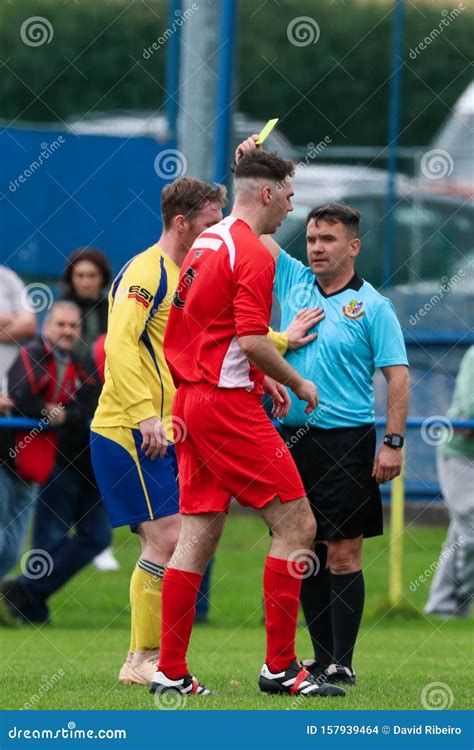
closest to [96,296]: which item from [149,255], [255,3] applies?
[149,255]

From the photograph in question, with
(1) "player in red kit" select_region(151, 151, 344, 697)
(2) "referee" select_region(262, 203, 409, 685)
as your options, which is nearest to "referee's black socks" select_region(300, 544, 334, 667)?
(2) "referee" select_region(262, 203, 409, 685)

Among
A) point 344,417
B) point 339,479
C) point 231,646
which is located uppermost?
point 344,417

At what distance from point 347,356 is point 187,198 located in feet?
3.15

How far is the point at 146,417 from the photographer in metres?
6.70

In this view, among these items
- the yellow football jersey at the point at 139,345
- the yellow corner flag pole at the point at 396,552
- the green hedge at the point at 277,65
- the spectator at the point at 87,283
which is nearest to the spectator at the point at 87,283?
the spectator at the point at 87,283

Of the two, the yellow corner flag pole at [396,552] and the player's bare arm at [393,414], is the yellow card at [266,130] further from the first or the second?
the yellow corner flag pole at [396,552]

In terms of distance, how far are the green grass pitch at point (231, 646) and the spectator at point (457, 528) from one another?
0.24 meters

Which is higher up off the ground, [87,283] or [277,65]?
[277,65]

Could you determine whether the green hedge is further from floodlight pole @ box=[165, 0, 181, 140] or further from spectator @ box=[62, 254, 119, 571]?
spectator @ box=[62, 254, 119, 571]

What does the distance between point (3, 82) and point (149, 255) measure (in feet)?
99.4

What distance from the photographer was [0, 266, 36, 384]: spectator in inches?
408

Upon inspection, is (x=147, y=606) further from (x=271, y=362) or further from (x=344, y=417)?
(x=271, y=362)

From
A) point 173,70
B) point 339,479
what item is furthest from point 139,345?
point 173,70
